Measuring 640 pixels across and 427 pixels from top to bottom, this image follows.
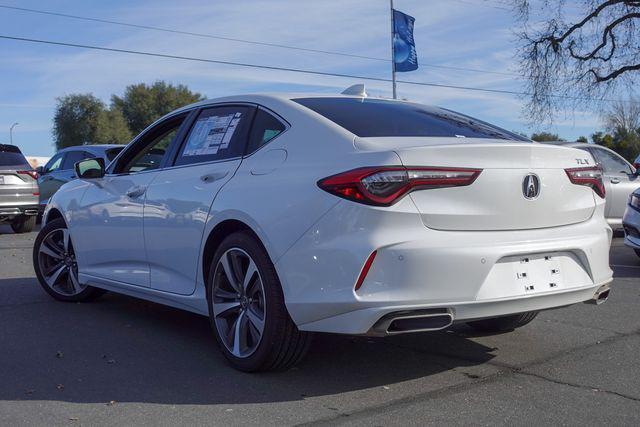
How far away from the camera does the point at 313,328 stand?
12.6 feet

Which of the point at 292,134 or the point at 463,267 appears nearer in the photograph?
the point at 463,267

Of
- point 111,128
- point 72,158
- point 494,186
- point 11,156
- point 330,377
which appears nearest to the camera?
Result: point 494,186

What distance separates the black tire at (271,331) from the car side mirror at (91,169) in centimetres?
224

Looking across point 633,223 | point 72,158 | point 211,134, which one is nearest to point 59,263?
point 211,134

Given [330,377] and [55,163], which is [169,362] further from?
[55,163]

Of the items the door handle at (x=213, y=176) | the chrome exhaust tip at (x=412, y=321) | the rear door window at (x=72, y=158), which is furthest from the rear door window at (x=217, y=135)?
the rear door window at (x=72, y=158)

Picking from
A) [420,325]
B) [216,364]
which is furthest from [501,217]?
[216,364]

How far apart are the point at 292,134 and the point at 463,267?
4.18 feet

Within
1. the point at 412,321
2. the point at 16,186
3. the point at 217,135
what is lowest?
the point at 412,321

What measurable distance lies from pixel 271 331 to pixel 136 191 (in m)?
1.91

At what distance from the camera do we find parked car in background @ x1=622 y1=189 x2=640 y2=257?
850 cm

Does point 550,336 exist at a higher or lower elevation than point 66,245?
lower

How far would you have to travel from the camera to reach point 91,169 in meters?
6.12

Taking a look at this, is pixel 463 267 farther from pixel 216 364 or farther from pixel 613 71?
pixel 613 71
